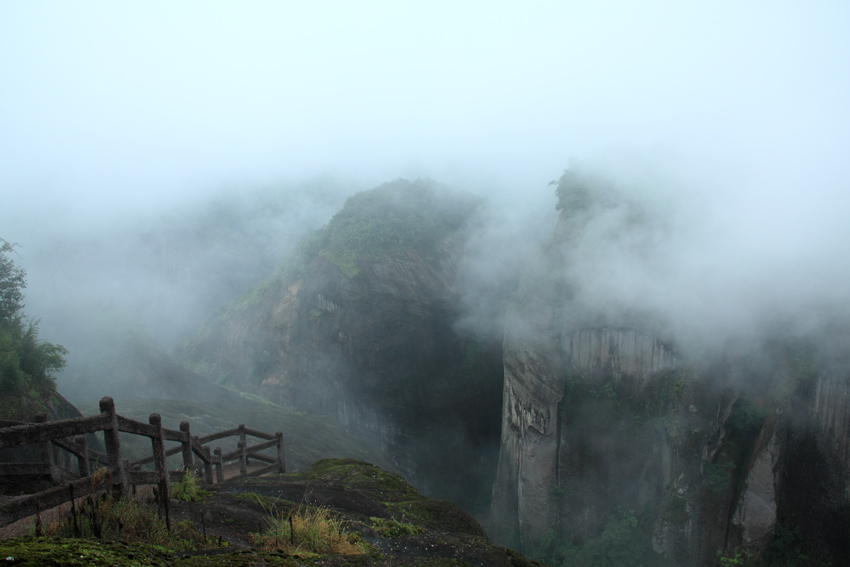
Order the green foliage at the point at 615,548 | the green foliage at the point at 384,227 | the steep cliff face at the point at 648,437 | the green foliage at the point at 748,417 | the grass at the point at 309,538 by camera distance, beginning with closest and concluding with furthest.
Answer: the grass at the point at 309,538 → the steep cliff face at the point at 648,437 → the green foliage at the point at 748,417 → the green foliage at the point at 615,548 → the green foliage at the point at 384,227

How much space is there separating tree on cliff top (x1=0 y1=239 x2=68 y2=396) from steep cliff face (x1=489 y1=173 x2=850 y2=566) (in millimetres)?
16553

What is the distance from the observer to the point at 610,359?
63.1ft

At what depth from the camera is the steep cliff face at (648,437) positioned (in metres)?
14.2

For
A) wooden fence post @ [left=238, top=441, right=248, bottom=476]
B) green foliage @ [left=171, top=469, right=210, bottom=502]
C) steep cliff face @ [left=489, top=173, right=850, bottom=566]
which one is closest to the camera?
green foliage @ [left=171, top=469, right=210, bottom=502]

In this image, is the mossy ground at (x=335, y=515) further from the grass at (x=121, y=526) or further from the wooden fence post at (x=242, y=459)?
the wooden fence post at (x=242, y=459)

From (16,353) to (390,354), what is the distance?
1971 cm

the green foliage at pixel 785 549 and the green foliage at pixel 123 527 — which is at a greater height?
the green foliage at pixel 123 527

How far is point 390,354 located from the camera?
100 ft

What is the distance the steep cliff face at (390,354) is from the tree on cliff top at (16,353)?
56.7ft

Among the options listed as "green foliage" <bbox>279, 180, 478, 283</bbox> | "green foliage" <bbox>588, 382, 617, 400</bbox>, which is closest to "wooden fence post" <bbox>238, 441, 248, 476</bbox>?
"green foliage" <bbox>588, 382, 617, 400</bbox>

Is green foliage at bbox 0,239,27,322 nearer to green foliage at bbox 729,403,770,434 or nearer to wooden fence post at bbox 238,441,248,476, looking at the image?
wooden fence post at bbox 238,441,248,476

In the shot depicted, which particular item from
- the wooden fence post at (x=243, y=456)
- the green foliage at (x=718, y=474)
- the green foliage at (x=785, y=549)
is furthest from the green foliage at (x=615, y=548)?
the wooden fence post at (x=243, y=456)

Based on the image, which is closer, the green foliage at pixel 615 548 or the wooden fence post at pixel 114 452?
the wooden fence post at pixel 114 452

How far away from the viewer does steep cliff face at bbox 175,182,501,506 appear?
98.1ft
